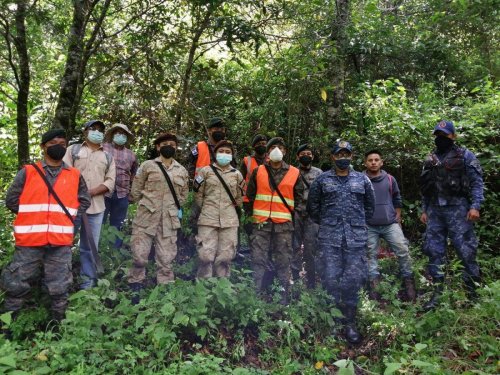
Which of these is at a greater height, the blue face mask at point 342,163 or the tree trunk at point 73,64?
the tree trunk at point 73,64

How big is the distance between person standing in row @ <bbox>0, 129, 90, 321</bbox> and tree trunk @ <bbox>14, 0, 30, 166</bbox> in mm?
2145

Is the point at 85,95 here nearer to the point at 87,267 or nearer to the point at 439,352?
the point at 87,267

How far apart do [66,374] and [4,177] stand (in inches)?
281

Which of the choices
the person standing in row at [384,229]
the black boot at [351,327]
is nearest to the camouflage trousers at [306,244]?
the person standing in row at [384,229]

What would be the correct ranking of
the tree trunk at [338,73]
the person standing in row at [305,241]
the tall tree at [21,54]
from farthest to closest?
the tree trunk at [338,73] < the person standing in row at [305,241] < the tall tree at [21,54]

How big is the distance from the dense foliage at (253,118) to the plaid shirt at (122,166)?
0.84m

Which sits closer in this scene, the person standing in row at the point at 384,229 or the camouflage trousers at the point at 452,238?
the camouflage trousers at the point at 452,238

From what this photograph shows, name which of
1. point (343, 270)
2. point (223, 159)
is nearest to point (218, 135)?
point (223, 159)

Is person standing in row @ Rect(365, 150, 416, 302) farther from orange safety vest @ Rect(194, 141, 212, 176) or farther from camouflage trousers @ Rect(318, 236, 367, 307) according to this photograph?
orange safety vest @ Rect(194, 141, 212, 176)

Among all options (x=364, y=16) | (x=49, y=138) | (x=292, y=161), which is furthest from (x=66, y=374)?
(x=364, y=16)

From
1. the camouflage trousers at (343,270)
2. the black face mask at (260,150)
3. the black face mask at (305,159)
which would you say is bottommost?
the camouflage trousers at (343,270)

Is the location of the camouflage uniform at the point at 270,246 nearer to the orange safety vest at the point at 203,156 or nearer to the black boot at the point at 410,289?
the orange safety vest at the point at 203,156

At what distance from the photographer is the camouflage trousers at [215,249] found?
17.6ft

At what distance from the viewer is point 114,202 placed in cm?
618
